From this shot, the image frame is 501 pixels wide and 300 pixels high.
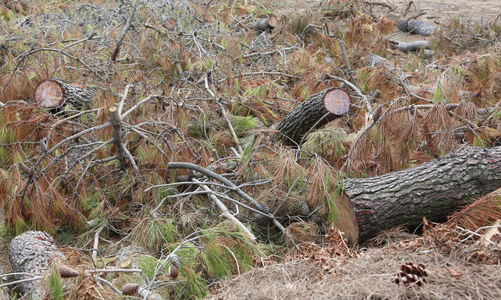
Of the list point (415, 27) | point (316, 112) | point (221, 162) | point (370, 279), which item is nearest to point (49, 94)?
point (221, 162)

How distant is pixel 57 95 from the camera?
12.3ft

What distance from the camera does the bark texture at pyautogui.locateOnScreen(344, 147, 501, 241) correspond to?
2.59m

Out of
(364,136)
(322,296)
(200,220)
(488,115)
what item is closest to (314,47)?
(488,115)

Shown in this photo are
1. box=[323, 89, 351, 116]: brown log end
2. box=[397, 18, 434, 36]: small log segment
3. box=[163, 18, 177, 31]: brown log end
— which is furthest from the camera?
box=[397, 18, 434, 36]: small log segment

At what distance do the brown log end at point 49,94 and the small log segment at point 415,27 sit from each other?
581cm

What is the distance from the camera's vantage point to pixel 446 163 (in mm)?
2732

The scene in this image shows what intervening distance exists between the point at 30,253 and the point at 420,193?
222cm

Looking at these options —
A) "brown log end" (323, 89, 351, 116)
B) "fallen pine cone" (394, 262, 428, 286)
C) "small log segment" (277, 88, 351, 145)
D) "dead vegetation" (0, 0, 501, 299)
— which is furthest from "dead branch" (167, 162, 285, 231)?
"fallen pine cone" (394, 262, 428, 286)

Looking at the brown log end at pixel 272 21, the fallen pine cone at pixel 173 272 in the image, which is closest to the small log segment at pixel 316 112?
the fallen pine cone at pixel 173 272

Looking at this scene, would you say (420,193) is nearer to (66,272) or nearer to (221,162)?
(221,162)

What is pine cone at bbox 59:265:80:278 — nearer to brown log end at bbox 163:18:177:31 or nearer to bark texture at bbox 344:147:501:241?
bark texture at bbox 344:147:501:241

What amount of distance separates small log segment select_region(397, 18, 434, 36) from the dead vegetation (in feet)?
6.32

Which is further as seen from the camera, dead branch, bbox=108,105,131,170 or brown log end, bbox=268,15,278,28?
brown log end, bbox=268,15,278,28

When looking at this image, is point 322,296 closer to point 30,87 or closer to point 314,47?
point 30,87
